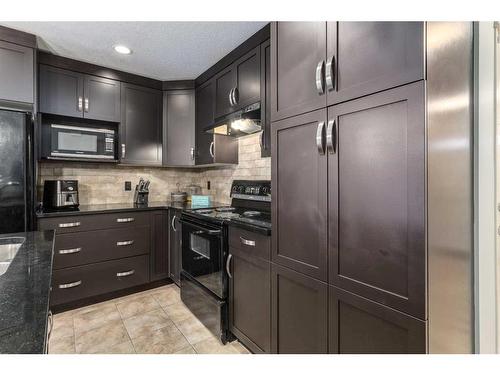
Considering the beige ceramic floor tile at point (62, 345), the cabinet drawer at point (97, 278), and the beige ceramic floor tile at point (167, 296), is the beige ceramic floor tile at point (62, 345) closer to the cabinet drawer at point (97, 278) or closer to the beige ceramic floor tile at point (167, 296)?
the cabinet drawer at point (97, 278)

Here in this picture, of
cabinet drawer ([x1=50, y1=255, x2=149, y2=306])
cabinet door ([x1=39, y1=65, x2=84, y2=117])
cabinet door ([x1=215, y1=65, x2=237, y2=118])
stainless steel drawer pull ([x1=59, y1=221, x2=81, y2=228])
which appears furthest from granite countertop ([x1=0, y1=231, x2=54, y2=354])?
cabinet door ([x1=39, y1=65, x2=84, y2=117])

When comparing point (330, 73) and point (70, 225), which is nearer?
point (330, 73)

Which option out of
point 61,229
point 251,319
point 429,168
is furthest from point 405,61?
point 61,229

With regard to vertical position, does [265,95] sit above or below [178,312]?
above

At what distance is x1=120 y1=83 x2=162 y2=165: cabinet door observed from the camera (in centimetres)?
281

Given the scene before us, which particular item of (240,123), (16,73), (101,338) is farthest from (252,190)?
(16,73)

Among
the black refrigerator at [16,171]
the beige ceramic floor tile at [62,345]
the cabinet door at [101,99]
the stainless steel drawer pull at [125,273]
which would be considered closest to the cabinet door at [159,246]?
the stainless steel drawer pull at [125,273]

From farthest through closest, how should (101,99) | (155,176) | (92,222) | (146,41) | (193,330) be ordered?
(155,176) → (101,99) → (92,222) → (146,41) → (193,330)

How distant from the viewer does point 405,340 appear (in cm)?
91

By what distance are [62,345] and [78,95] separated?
7.24 ft

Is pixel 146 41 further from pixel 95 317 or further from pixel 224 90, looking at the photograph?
pixel 95 317

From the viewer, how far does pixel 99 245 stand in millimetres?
2426

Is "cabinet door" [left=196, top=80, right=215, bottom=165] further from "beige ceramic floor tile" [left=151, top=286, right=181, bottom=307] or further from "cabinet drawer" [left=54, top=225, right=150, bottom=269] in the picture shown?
"beige ceramic floor tile" [left=151, top=286, right=181, bottom=307]

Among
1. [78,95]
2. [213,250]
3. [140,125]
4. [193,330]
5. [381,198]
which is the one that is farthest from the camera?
[140,125]
